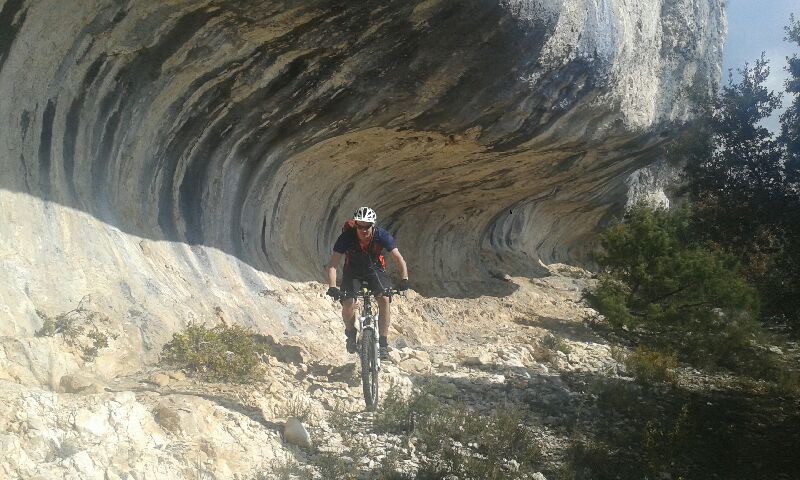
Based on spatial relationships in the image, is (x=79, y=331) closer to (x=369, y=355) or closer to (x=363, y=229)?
(x=369, y=355)

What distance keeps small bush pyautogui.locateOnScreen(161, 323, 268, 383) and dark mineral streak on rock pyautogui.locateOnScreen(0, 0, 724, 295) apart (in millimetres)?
1815

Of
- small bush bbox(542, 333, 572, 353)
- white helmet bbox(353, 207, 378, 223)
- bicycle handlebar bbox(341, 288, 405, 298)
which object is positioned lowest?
small bush bbox(542, 333, 572, 353)

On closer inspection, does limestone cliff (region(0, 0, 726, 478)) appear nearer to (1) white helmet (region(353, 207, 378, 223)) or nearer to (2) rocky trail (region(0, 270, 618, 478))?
(2) rocky trail (region(0, 270, 618, 478))

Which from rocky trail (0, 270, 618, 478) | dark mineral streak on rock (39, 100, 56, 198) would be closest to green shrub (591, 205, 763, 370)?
rocky trail (0, 270, 618, 478)

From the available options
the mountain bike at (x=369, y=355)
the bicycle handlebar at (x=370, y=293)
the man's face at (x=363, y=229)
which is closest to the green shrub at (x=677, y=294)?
the bicycle handlebar at (x=370, y=293)

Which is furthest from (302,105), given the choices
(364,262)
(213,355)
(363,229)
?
(213,355)

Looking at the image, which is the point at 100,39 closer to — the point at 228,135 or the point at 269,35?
the point at 269,35

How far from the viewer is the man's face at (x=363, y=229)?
6475 millimetres

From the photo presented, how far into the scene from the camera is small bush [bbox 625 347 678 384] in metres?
9.06

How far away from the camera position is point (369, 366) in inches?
249

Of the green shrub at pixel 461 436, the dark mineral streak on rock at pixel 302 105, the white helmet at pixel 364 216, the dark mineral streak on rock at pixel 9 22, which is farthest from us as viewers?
the dark mineral streak on rock at pixel 302 105

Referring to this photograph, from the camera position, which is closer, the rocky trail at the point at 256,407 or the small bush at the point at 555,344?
the rocky trail at the point at 256,407

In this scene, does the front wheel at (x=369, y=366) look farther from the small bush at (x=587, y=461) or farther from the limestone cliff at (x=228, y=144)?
the small bush at (x=587, y=461)

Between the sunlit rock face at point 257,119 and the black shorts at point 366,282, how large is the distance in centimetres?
228
